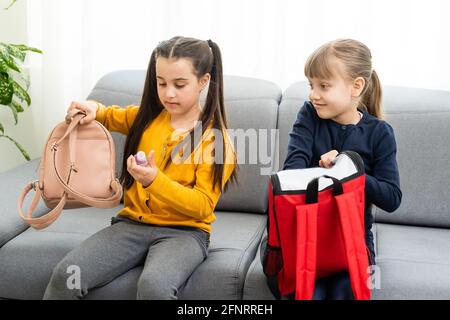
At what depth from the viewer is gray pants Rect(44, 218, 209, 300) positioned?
1.73 metres

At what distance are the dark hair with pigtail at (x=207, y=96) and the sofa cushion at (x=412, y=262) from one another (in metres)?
0.54

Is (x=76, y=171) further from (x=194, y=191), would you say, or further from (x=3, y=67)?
(x=3, y=67)

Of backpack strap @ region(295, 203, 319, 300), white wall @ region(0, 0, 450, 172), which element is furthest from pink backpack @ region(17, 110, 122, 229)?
white wall @ region(0, 0, 450, 172)

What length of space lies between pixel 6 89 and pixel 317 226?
141 cm

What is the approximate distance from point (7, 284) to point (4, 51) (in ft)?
3.02

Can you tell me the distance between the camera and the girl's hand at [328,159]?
1.79 metres

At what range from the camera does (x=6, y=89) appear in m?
2.47

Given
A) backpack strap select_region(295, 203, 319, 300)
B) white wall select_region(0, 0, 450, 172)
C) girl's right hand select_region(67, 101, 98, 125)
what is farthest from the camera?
white wall select_region(0, 0, 450, 172)

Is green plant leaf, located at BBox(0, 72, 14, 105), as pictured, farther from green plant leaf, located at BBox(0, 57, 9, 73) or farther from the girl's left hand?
the girl's left hand

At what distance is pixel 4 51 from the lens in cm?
240

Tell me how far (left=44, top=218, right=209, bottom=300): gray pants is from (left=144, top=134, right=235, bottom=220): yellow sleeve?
0.09 metres

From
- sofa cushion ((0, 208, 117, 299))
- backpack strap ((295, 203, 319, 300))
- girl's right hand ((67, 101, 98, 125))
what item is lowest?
sofa cushion ((0, 208, 117, 299))
